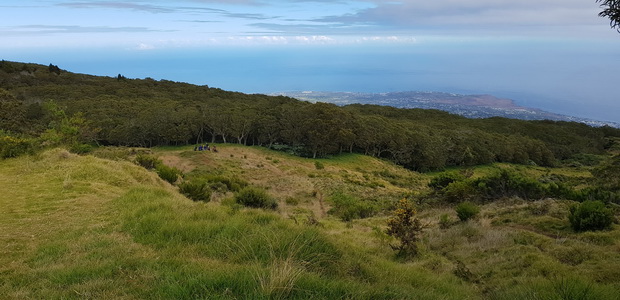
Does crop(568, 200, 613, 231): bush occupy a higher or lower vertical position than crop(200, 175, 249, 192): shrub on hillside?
higher

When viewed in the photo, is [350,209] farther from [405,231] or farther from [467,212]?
[405,231]

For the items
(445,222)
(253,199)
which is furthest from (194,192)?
(445,222)

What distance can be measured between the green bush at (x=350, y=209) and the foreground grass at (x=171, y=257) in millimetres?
8395

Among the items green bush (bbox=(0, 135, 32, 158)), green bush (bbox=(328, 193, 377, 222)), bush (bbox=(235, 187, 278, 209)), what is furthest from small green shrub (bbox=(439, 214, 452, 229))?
green bush (bbox=(0, 135, 32, 158))

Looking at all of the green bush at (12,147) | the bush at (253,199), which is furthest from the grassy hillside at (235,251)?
the bush at (253,199)

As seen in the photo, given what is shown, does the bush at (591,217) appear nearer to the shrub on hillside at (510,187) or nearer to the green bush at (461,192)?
the shrub on hillside at (510,187)

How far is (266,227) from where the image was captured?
228 inches

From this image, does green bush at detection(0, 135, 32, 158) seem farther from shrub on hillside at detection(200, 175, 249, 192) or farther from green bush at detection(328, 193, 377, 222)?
green bush at detection(328, 193, 377, 222)

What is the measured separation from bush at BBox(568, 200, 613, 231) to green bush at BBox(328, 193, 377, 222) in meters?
7.70

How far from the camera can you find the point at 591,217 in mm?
7832

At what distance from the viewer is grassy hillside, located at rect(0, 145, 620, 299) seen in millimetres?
3482

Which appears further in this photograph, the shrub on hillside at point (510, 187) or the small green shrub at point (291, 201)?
the small green shrub at point (291, 201)

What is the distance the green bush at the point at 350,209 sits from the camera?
1487cm

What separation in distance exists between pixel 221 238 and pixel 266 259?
3.55 feet
